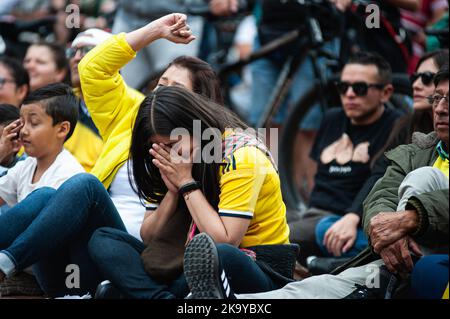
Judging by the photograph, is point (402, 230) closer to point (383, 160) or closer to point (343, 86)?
point (383, 160)

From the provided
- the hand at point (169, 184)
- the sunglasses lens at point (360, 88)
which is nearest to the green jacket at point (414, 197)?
the hand at point (169, 184)

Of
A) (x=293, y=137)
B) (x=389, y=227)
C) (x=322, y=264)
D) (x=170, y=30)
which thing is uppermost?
(x=170, y=30)

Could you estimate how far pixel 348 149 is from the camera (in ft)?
17.0

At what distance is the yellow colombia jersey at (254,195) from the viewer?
141 inches

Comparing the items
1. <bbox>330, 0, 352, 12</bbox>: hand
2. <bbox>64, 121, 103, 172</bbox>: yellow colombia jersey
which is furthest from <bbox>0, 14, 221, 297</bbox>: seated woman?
<bbox>330, 0, 352, 12</bbox>: hand

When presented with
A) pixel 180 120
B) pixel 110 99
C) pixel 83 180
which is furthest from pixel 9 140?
pixel 180 120

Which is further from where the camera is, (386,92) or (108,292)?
(386,92)

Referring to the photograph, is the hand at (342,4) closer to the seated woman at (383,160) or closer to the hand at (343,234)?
the seated woman at (383,160)

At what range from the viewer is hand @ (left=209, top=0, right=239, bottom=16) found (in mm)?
7129

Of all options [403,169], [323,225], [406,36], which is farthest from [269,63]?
[403,169]

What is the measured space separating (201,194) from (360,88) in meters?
1.87

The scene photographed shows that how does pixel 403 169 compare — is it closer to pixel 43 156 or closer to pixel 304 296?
pixel 304 296

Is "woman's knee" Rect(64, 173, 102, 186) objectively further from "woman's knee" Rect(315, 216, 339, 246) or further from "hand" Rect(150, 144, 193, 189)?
"woman's knee" Rect(315, 216, 339, 246)

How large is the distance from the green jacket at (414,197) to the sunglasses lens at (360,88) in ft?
4.54
